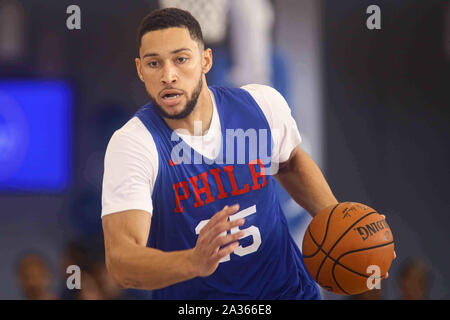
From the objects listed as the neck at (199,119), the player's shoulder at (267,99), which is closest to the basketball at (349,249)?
the player's shoulder at (267,99)

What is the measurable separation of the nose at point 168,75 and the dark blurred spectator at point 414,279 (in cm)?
217

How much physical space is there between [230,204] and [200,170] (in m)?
Answer: 0.20

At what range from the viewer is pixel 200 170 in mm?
2156

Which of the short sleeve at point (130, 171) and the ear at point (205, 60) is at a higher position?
the ear at point (205, 60)

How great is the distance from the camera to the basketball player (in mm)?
2066

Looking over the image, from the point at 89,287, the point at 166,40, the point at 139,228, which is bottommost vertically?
the point at 89,287

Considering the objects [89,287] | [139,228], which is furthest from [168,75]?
[89,287]

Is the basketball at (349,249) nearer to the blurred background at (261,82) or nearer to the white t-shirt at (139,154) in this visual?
the white t-shirt at (139,154)

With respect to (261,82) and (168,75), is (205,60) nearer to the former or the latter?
(168,75)

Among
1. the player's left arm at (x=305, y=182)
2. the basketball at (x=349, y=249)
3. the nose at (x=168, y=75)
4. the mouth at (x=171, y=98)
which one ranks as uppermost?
the nose at (x=168, y=75)

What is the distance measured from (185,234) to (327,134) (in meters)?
1.66

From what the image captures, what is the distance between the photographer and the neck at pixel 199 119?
2.18 m

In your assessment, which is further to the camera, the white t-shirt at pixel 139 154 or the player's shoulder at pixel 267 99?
the player's shoulder at pixel 267 99

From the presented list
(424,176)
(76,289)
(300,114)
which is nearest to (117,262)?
(76,289)
